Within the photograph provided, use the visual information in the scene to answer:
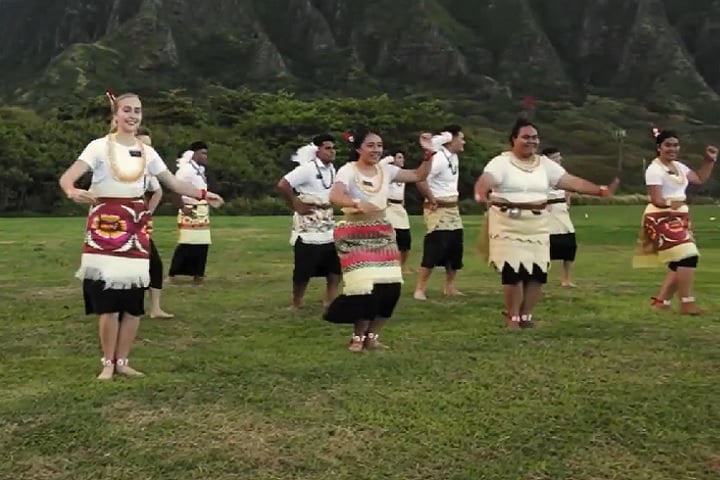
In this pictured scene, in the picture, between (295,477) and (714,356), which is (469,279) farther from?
(295,477)

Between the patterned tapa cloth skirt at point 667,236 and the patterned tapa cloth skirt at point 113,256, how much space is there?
561cm

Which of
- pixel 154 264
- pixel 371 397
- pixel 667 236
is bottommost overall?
pixel 371 397

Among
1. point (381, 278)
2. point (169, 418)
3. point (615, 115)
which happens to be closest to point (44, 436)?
point (169, 418)

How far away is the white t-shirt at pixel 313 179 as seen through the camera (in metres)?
9.79

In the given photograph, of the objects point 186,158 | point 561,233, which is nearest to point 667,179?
point 561,233

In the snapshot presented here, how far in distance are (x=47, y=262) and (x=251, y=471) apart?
13.2m

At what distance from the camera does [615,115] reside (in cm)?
10462

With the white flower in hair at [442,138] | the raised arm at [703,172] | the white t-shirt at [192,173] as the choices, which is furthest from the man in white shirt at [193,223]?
the raised arm at [703,172]

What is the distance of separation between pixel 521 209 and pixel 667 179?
2120 millimetres

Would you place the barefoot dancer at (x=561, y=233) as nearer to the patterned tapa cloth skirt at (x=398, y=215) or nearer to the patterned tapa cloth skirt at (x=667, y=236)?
the patterned tapa cloth skirt at (x=398, y=215)

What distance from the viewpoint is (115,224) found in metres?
6.67

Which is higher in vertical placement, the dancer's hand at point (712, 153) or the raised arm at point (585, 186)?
the dancer's hand at point (712, 153)

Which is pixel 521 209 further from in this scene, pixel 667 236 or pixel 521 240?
pixel 667 236

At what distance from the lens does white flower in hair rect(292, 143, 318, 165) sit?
1000 centimetres
